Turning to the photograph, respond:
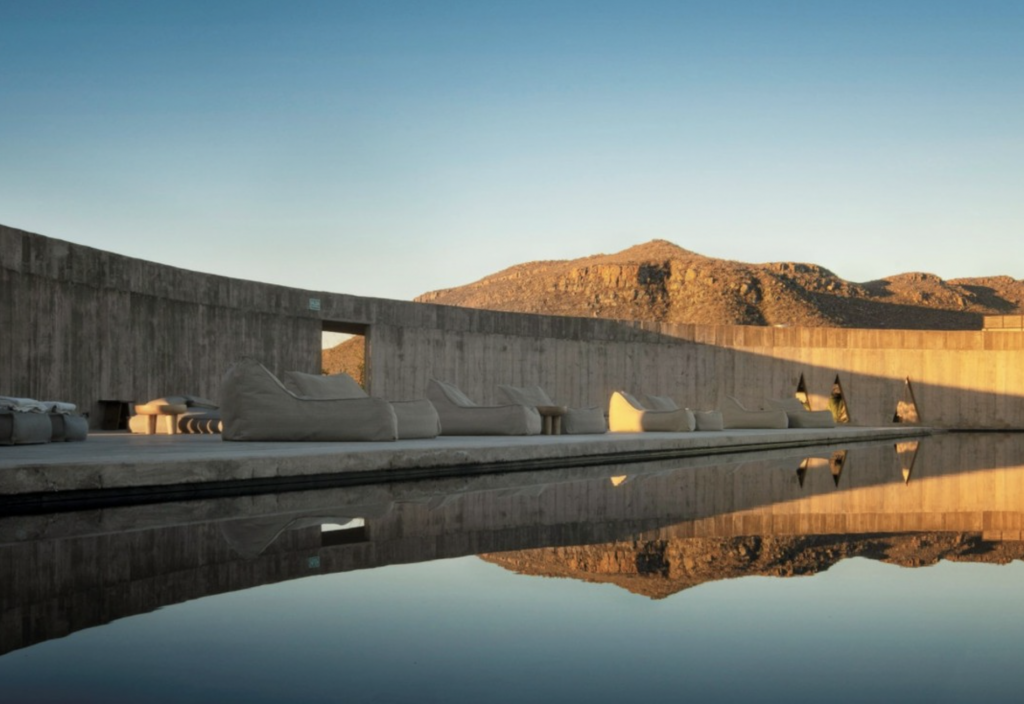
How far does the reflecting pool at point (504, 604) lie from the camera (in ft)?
6.40

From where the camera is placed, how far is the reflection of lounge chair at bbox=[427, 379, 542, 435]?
1211 centimetres

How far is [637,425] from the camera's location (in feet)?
51.5

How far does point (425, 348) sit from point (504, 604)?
18.2 meters

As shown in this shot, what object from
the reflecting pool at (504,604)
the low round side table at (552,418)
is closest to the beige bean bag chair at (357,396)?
the low round side table at (552,418)

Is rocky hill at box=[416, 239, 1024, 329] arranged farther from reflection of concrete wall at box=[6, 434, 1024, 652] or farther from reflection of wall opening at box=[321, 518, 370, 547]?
reflection of wall opening at box=[321, 518, 370, 547]

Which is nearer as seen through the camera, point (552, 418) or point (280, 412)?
point (280, 412)

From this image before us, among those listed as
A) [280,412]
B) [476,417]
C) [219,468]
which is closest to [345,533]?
[219,468]

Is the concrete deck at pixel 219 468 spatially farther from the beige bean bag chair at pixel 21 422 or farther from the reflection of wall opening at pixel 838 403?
the reflection of wall opening at pixel 838 403

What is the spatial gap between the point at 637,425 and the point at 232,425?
825 centimetres

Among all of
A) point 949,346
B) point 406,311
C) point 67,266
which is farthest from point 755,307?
point 67,266

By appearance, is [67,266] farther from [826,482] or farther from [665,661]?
[665,661]

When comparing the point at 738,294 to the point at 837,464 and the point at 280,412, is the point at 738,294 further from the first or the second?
the point at 280,412

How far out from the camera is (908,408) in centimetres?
2773

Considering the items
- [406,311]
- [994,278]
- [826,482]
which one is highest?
[994,278]
